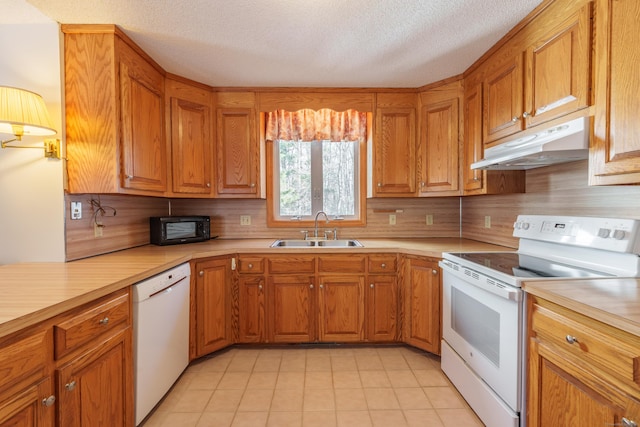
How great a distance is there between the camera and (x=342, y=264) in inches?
96.4

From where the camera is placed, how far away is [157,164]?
2.29m

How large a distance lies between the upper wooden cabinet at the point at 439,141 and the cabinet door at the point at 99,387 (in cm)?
240

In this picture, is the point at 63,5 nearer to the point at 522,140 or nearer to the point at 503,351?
the point at 522,140

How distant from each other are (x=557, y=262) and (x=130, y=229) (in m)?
2.89

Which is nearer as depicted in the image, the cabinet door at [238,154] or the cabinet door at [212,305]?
the cabinet door at [212,305]

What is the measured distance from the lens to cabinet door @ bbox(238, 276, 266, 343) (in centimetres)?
244

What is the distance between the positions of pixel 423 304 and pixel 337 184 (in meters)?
1.39

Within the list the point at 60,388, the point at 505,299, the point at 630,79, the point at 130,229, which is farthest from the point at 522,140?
the point at 130,229

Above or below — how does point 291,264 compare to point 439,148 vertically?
below

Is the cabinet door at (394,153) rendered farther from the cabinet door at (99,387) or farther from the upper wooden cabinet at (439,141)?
the cabinet door at (99,387)

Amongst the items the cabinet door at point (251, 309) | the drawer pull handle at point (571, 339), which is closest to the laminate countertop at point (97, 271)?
the cabinet door at point (251, 309)

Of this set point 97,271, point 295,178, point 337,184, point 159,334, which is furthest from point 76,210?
point 337,184

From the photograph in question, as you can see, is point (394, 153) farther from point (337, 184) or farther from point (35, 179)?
point (35, 179)

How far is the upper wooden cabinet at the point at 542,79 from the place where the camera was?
1412 millimetres
